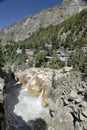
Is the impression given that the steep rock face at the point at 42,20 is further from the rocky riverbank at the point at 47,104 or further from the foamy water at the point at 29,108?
the foamy water at the point at 29,108

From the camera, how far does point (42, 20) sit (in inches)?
5674

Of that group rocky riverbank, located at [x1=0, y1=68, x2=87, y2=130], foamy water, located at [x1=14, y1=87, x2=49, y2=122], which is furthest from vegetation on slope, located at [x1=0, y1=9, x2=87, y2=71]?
foamy water, located at [x1=14, y1=87, x2=49, y2=122]

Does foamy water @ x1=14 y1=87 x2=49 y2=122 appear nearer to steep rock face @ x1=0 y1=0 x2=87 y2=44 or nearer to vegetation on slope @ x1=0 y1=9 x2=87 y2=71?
vegetation on slope @ x1=0 y1=9 x2=87 y2=71

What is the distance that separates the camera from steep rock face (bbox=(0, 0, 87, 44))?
135m

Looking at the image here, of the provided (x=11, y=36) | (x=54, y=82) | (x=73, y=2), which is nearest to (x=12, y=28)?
(x=11, y=36)

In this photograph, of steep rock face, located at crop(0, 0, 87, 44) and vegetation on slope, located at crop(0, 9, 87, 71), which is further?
steep rock face, located at crop(0, 0, 87, 44)

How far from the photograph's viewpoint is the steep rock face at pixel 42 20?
135 m

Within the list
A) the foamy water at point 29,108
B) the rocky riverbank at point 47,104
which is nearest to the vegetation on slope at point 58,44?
the rocky riverbank at point 47,104

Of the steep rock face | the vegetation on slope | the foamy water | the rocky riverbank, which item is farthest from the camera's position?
the steep rock face

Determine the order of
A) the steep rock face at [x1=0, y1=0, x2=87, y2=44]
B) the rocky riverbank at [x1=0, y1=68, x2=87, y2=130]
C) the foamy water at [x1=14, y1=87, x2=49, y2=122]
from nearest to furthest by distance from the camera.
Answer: the rocky riverbank at [x1=0, y1=68, x2=87, y2=130], the foamy water at [x1=14, y1=87, x2=49, y2=122], the steep rock face at [x1=0, y1=0, x2=87, y2=44]

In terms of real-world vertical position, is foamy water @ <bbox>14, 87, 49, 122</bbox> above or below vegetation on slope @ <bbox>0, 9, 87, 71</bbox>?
below

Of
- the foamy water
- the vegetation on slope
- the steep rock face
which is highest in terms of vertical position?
the steep rock face

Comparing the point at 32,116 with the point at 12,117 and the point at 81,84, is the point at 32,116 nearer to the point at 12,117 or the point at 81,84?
the point at 12,117

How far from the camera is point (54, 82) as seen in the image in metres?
41.0
